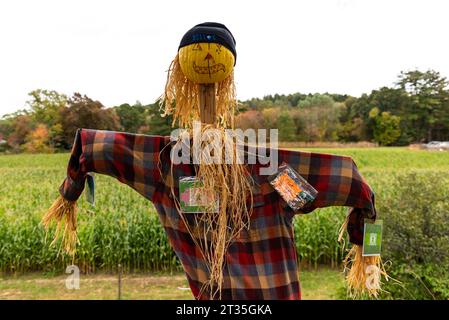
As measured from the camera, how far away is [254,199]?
103cm

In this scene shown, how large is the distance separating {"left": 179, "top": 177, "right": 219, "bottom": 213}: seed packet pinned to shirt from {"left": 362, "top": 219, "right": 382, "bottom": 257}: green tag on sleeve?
1.53ft

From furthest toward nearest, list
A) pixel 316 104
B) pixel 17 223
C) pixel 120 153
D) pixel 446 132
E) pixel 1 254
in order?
pixel 446 132 < pixel 316 104 < pixel 17 223 < pixel 1 254 < pixel 120 153

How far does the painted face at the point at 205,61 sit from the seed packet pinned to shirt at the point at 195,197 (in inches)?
11.3

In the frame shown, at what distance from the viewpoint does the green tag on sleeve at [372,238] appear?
1076 millimetres

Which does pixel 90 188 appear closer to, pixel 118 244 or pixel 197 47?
pixel 197 47

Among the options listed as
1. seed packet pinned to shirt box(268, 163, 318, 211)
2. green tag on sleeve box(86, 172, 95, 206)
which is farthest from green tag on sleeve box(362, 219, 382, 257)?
green tag on sleeve box(86, 172, 95, 206)

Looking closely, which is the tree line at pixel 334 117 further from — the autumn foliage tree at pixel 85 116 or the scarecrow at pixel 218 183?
the scarecrow at pixel 218 183

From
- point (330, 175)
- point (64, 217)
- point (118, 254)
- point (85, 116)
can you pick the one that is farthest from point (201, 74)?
point (85, 116)

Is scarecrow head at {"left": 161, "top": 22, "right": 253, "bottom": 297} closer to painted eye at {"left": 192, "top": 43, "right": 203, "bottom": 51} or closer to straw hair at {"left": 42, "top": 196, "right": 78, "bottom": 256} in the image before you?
painted eye at {"left": 192, "top": 43, "right": 203, "bottom": 51}

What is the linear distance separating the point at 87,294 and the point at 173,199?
284cm

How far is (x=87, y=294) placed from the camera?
3387 millimetres

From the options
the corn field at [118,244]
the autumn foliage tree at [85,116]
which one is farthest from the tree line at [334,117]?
the corn field at [118,244]

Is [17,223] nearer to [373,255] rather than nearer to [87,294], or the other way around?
[87,294]
